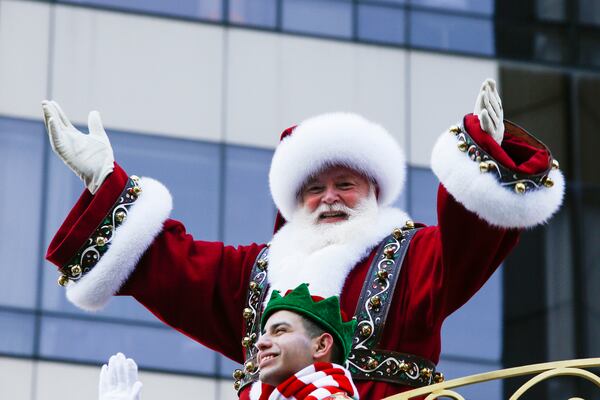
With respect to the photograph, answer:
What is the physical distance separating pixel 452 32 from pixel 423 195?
1.57 m

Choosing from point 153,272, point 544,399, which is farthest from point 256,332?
point 544,399

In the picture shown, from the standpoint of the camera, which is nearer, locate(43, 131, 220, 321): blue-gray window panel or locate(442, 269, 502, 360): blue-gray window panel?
locate(43, 131, 220, 321): blue-gray window panel

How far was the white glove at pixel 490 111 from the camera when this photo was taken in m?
7.53

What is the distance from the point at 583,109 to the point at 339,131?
9238 millimetres

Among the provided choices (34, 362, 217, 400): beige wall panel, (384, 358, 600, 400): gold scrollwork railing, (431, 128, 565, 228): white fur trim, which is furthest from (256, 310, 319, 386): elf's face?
(34, 362, 217, 400): beige wall panel

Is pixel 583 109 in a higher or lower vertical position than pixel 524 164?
higher

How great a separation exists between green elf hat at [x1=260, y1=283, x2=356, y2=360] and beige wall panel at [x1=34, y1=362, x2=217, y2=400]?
297 inches

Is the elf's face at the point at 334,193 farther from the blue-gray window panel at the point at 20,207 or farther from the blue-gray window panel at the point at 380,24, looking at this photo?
the blue-gray window panel at the point at 380,24

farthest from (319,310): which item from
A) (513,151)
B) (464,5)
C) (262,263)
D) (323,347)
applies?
(464,5)

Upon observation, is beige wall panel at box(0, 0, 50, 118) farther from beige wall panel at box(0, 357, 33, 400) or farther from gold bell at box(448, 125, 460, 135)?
gold bell at box(448, 125, 460, 135)

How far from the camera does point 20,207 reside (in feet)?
51.8

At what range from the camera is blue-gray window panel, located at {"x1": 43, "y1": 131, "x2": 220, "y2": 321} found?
1583cm

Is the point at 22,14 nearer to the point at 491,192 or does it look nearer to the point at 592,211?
the point at 592,211

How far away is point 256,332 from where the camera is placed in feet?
26.6
